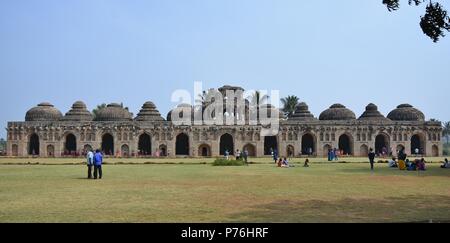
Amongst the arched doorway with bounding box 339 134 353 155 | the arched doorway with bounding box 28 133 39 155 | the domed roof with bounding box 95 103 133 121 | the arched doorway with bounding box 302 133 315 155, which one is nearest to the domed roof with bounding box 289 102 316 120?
the arched doorway with bounding box 302 133 315 155

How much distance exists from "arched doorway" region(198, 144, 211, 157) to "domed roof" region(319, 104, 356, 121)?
20268 mm

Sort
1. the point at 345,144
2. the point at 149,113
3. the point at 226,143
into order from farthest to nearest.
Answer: the point at 149,113
the point at 345,144
the point at 226,143

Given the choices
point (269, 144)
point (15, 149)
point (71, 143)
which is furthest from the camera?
point (269, 144)

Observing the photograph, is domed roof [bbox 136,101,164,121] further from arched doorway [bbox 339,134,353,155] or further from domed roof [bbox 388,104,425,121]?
domed roof [bbox 388,104,425,121]

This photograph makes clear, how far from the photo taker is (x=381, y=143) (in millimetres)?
69688

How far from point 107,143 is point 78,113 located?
7702mm

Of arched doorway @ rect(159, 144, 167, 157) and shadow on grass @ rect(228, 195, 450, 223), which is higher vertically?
arched doorway @ rect(159, 144, 167, 157)

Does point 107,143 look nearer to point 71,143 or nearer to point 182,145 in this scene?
point 71,143

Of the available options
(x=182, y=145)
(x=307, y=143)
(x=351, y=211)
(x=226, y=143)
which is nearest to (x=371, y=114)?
(x=307, y=143)

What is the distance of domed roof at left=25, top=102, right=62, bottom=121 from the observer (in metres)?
70.7

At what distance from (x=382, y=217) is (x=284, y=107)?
259ft

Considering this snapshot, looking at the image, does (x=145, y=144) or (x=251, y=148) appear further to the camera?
(x=145, y=144)

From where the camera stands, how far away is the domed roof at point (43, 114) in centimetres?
7069
